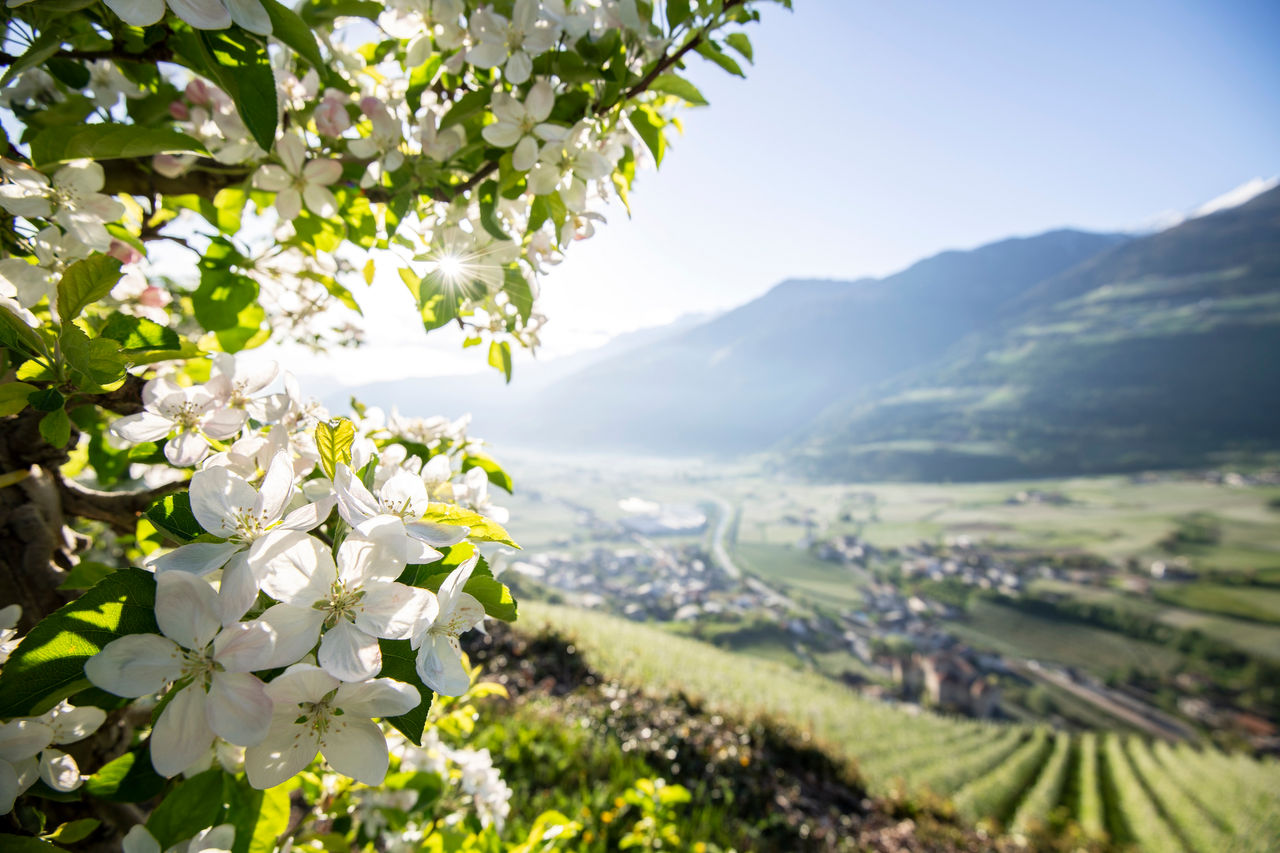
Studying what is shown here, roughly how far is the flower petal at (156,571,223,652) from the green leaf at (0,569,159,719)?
0.11 feet

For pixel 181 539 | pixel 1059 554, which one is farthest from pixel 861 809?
pixel 1059 554

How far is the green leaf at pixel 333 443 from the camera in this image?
612 millimetres

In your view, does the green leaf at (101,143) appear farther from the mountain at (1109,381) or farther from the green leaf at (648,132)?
the mountain at (1109,381)

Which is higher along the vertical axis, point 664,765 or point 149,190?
point 149,190

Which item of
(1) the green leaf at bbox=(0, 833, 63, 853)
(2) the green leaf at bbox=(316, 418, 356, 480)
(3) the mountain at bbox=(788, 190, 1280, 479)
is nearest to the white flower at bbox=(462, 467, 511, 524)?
(2) the green leaf at bbox=(316, 418, 356, 480)

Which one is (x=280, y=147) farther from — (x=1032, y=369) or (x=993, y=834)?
(x=1032, y=369)

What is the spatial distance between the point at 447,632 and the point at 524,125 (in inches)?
38.4

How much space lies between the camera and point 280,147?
1.11 meters

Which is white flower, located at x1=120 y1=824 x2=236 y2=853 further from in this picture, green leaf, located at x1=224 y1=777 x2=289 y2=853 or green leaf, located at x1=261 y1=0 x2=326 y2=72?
green leaf, located at x1=261 y1=0 x2=326 y2=72

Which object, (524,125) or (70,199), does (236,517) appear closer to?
(70,199)

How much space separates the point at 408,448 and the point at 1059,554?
7408 centimetres

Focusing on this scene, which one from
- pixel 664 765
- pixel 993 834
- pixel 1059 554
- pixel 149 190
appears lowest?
pixel 1059 554

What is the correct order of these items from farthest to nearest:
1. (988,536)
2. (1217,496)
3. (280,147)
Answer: (1217,496) → (988,536) → (280,147)

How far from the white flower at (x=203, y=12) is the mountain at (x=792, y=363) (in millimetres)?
125402
